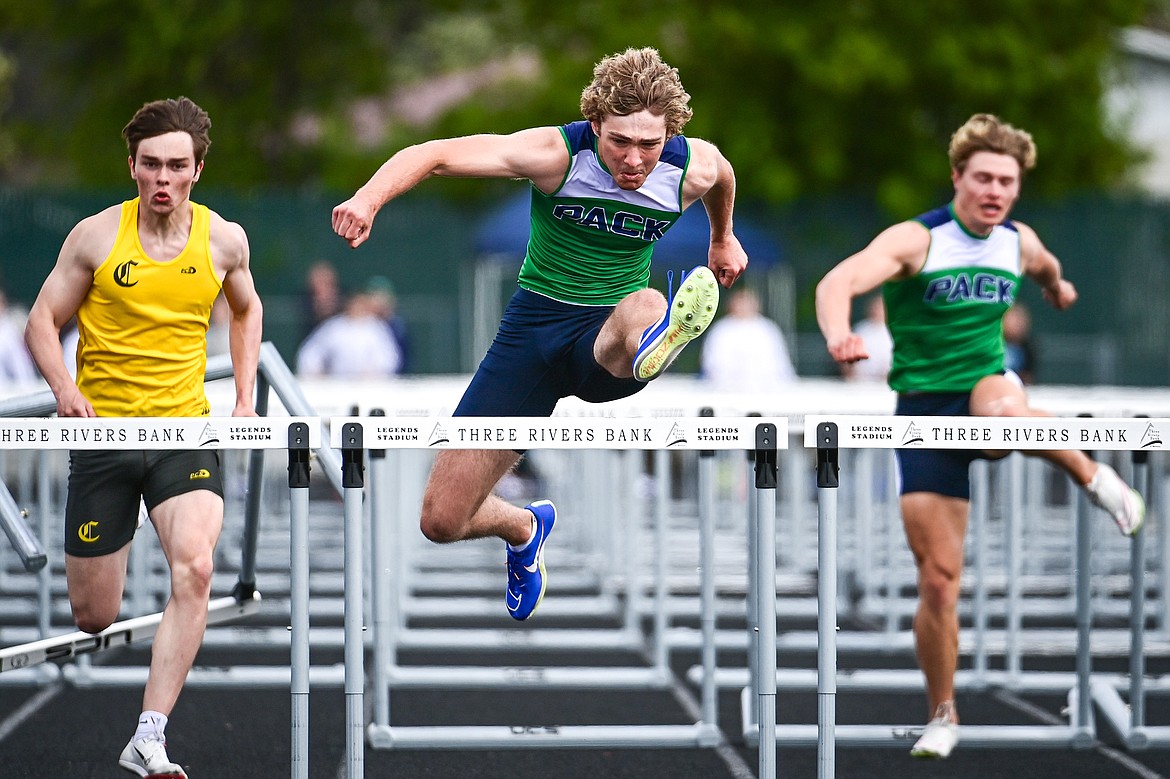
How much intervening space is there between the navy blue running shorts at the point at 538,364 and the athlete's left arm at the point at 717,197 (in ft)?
1.31

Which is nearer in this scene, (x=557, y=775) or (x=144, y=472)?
(x=144, y=472)

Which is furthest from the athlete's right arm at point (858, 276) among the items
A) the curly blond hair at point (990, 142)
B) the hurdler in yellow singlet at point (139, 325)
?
the hurdler in yellow singlet at point (139, 325)

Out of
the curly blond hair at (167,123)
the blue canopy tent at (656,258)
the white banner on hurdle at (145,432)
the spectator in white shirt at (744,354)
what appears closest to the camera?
the white banner on hurdle at (145,432)

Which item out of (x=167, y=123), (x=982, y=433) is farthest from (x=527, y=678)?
(x=167, y=123)

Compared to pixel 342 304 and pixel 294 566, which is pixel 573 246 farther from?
pixel 342 304

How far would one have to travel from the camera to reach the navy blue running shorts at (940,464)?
223 inches

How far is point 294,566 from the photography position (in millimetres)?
4305

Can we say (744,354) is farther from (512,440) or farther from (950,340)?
(512,440)

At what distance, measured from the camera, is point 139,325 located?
15.7 ft

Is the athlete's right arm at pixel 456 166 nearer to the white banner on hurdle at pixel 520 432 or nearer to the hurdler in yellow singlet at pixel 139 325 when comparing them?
the white banner on hurdle at pixel 520 432

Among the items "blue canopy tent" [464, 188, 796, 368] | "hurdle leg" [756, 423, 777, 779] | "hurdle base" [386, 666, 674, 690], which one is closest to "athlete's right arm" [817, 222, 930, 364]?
"hurdle leg" [756, 423, 777, 779]

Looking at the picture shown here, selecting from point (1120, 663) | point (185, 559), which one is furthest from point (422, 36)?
point (185, 559)

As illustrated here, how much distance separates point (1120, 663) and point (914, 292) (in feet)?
10.7

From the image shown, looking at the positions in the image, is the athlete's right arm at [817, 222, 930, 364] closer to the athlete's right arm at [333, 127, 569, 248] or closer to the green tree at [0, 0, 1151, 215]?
the athlete's right arm at [333, 127, 569, 248]
